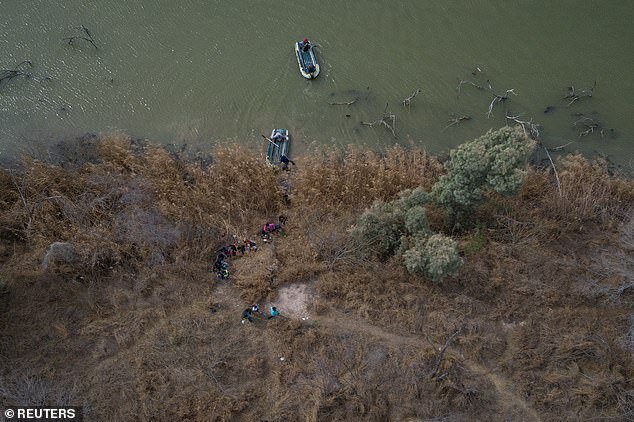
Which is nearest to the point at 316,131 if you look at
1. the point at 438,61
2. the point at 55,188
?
the point at 438,61

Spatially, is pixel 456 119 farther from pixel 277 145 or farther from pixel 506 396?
pixel 506 396

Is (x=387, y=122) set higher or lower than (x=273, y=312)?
higher

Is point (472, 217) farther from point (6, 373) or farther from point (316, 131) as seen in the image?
point (6, 373)

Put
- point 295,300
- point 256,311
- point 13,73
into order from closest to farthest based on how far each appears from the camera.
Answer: point 256,311, point 295,300, point 13,73

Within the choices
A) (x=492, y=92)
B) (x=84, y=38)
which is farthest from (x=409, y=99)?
(x=84, y=38)

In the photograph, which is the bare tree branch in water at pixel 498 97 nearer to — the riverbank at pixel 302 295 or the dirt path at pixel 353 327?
the riverbank at pixel 302 295

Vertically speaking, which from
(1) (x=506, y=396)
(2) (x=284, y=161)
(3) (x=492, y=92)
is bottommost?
(1) (x=506, y=396)

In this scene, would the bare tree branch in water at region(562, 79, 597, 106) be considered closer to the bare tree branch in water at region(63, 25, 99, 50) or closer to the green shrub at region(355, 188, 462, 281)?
the green shrub at region(355, 188, 462, 281)
